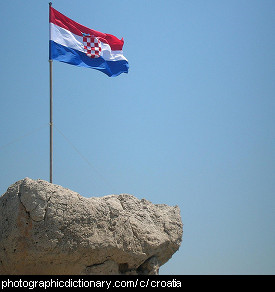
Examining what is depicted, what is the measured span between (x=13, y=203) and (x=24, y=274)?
1.90 m

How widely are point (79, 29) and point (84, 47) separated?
678 mm

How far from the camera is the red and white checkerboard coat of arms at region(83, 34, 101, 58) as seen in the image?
20.2 m

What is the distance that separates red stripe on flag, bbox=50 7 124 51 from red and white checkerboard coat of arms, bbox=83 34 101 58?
185 millimetres

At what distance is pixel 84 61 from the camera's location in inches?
794

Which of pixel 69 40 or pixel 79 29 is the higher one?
pixel 79 29

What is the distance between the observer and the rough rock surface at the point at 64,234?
1398 centimetres

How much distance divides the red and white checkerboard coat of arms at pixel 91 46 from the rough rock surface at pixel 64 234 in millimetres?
6921

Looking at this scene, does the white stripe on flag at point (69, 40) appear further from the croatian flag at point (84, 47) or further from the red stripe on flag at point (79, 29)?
the red stripe on flag at point (79, 29)

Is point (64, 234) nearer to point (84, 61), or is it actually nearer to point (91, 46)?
point (84, 61)
